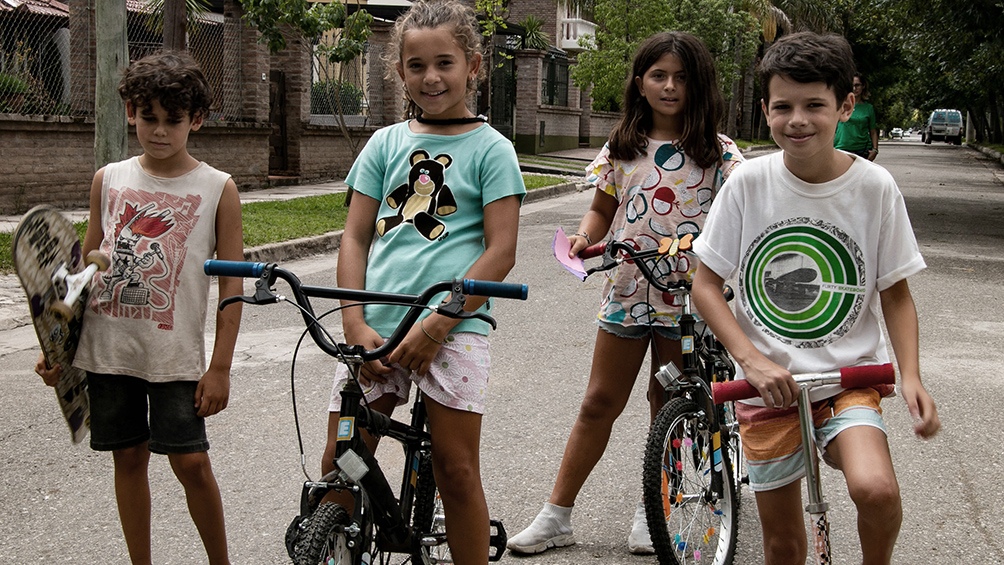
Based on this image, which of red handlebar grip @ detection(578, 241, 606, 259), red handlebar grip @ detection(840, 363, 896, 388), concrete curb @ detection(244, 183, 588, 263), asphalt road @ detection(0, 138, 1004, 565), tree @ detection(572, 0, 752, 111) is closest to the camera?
red handlebar grip @ detection(840, 363, 896, 388)

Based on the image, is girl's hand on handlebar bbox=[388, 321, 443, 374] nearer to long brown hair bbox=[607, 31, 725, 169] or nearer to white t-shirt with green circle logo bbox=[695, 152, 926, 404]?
white t-shirt with green circle logo bbox=[695, 152, 926, 404]

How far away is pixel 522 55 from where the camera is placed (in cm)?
3362

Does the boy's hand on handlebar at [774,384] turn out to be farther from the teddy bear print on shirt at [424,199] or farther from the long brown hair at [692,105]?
the long brown hair at [692,105]

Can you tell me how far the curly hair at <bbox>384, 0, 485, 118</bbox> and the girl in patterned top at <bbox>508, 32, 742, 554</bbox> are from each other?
36.4 inches

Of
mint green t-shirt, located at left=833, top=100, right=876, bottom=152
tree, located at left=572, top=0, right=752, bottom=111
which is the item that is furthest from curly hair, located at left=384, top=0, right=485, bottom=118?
tree, located at left=572, top=0, right=752, bottom=111

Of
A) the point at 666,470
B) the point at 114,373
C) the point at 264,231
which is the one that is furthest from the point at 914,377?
the point at 264,231

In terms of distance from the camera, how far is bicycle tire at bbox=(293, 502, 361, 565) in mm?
2406

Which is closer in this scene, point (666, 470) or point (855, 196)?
point (855, 196)

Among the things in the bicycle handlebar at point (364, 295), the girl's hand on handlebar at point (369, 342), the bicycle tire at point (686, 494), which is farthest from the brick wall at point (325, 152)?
the bicycle handlebar at point (364, 295)

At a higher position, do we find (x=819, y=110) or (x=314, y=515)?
(x=819, y=110)

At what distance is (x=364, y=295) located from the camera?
2486mm

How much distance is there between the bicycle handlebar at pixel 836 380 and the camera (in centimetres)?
261

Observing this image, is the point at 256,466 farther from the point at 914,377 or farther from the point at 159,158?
the point at 914,377

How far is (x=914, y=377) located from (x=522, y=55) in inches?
1252
